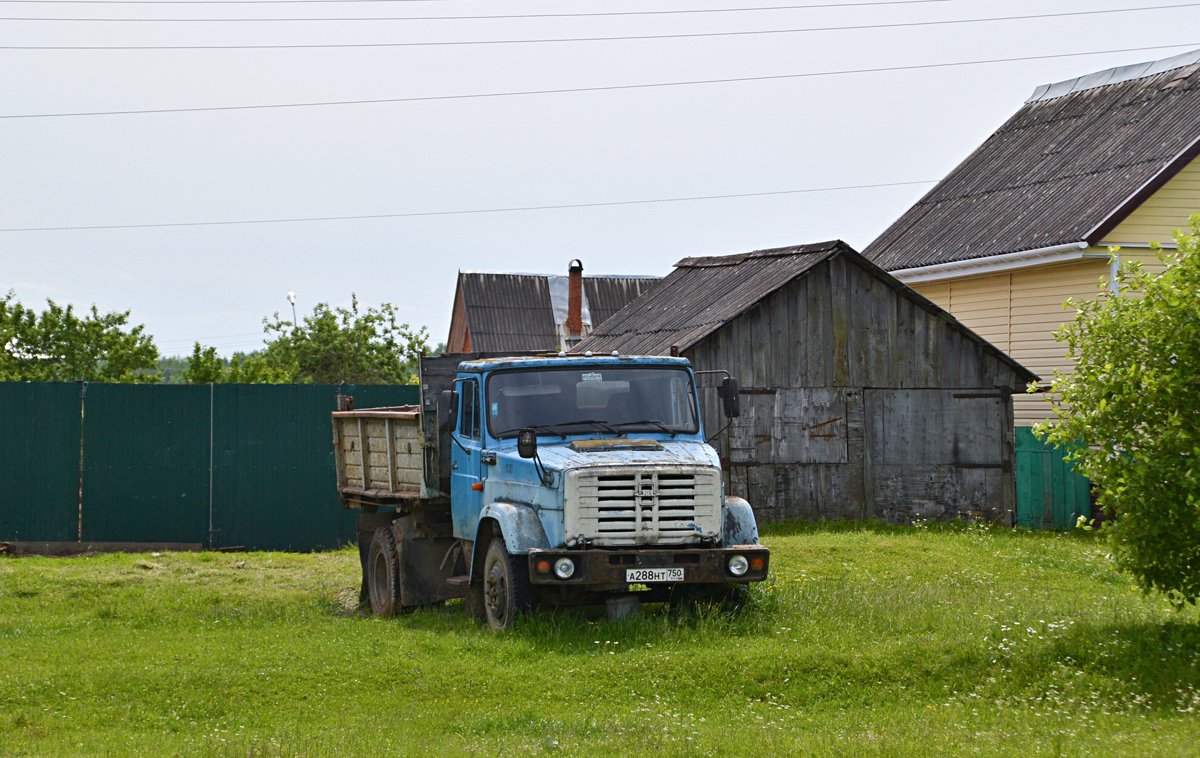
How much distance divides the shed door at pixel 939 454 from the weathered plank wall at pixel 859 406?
2 centimetres

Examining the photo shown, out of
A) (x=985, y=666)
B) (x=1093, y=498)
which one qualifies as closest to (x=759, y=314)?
(x=1093, y=498)

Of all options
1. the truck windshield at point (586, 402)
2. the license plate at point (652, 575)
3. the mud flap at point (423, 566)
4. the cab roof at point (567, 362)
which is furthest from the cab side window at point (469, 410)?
the license plate at point (652, 575)

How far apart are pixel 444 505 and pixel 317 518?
7936mm

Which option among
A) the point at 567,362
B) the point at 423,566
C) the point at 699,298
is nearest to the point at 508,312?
the point at 699,298

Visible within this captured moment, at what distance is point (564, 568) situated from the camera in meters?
10.1

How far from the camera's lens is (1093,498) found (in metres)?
19.7

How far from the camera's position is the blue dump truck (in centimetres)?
1024

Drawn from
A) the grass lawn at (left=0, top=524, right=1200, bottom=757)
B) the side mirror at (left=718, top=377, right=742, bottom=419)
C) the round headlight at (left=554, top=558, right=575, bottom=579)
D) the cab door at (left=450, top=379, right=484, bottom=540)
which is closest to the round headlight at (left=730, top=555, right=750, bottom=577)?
the grass lawn at (left=0, top=524, right=1200, bottom=757)

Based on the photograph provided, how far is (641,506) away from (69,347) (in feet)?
114

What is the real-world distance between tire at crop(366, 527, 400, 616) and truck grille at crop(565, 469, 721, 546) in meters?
3.24

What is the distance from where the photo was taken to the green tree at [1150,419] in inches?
348

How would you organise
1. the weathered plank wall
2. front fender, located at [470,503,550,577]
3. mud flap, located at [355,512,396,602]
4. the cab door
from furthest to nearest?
the weathered plank wall
mud flap, located at [355,512,396,602]
the cab door
front fender, located at [470,503,550,577]

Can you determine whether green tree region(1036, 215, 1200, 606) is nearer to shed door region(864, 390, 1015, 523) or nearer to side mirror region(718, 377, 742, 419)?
side mirror region(718, 377, 742, 419)

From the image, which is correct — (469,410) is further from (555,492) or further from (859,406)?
(859,406)
